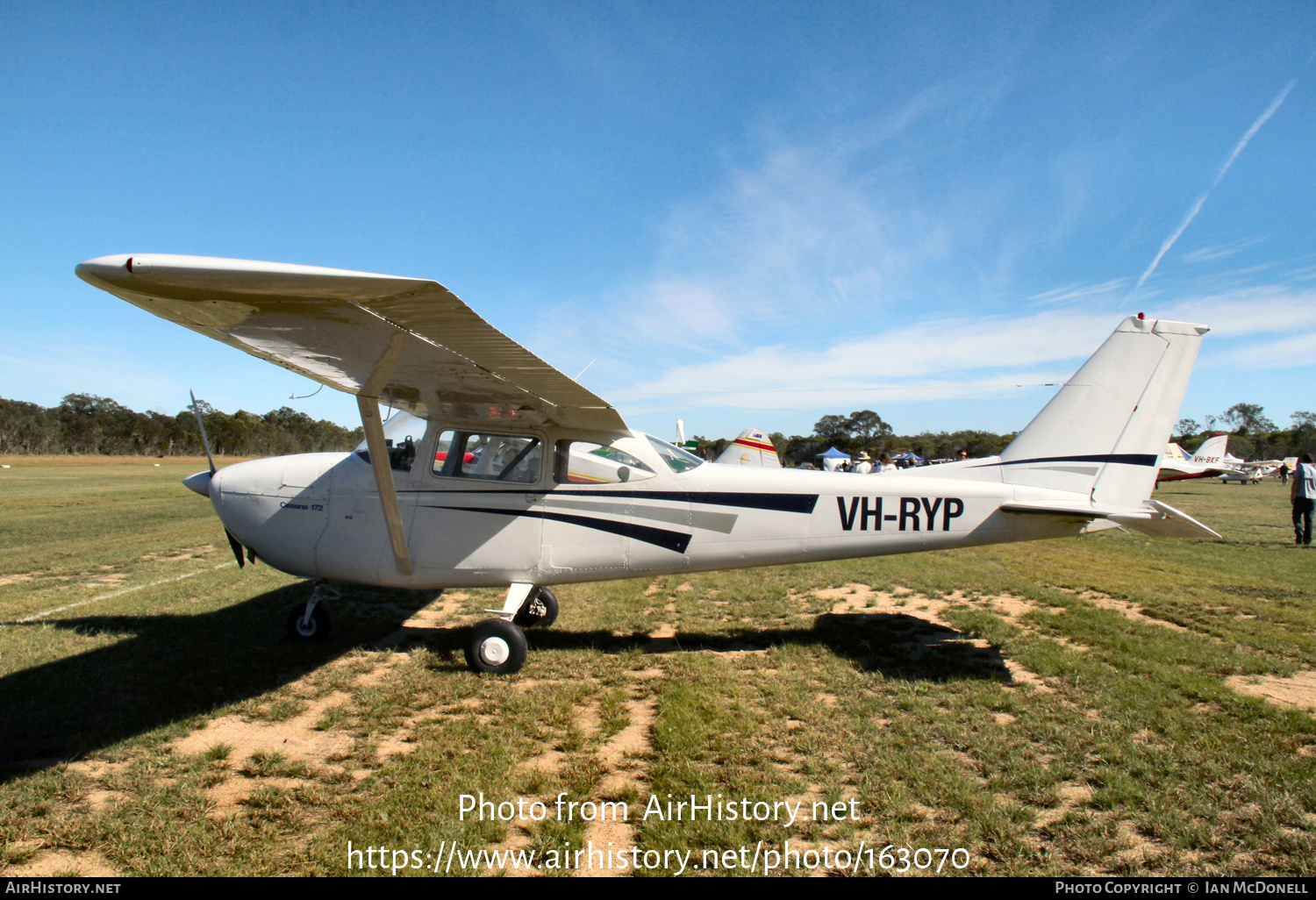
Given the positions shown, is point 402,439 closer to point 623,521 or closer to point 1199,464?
point 623,521

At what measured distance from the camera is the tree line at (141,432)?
67.7 m

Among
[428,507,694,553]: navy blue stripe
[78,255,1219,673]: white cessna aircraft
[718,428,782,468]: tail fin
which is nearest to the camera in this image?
[78,255,1219,673]: white cessna aircraft

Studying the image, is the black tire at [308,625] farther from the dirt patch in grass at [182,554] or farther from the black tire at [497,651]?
the dirt patch in grass at [182,554]

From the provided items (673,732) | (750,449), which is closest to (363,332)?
(673,732)

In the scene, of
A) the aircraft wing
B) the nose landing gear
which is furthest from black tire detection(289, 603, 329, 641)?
the aircraft wing

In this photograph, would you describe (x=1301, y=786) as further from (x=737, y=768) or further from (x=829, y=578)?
(x=829, y=578)

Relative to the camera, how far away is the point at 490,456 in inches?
206

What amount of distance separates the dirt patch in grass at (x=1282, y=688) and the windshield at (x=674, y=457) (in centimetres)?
420

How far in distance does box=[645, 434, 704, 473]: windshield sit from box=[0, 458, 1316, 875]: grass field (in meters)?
1.61

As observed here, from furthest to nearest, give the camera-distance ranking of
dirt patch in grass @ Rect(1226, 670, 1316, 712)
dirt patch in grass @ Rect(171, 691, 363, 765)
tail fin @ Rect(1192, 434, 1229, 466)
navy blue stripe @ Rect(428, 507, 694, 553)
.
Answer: tail fin @ Rect(1192, 434, 1229, 466), navy blue stripe @ Rect(428, 507, 694, 553), dirt patch in grass @ Rect(1226, 670, 1316, 712), dirt patch in grass @ Rect(171, 691, 363, 765)

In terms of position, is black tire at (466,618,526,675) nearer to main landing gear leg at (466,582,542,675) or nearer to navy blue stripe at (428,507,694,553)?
main landing gear leg at (466,582,542,675)

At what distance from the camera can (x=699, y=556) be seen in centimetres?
519

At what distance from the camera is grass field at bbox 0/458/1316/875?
267 cm

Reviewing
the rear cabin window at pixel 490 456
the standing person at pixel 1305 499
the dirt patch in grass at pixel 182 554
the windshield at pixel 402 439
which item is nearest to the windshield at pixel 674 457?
the rear cabin window at pixel 490 456
